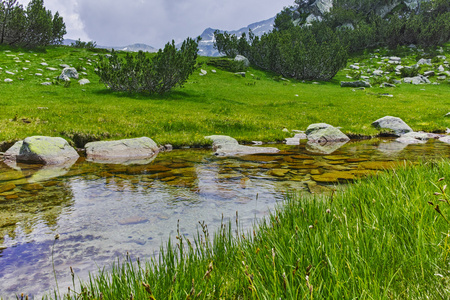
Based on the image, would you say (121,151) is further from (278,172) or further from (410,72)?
(410,72)

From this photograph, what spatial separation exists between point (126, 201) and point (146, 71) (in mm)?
24708

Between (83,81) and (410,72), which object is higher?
→ (410,72)

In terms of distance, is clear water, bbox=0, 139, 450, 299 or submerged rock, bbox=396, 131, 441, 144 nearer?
clear water, bbox=0, 139, 450, 299

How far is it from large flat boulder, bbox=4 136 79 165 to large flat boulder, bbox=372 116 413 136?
63.4 ft

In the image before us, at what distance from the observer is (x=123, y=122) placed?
16.8 meters

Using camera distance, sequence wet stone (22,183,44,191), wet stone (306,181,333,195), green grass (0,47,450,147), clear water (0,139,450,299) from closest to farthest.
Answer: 1. clear water (0,139,450,299)
2. wet stone (306,181,333,195)
3. wet stone (22,183,44,191)
4. green grass (0,47,450,147)

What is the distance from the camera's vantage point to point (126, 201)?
6645 mm

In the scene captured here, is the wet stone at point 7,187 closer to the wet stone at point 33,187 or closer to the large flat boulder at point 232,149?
the wet stone at point 33,187

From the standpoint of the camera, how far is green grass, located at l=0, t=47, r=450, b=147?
15.3 m

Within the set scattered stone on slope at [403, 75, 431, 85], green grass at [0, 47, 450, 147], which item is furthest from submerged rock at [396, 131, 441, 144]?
scattered stone on slope at [403, 75, 431, 85]

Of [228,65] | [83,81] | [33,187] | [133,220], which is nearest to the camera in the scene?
[133,220]

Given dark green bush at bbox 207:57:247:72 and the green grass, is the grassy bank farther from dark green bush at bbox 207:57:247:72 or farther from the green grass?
dark green bush at bbox 207:57:247:72

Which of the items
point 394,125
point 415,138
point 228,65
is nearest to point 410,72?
point 228,65

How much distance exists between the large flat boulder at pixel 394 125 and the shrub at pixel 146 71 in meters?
20.3
